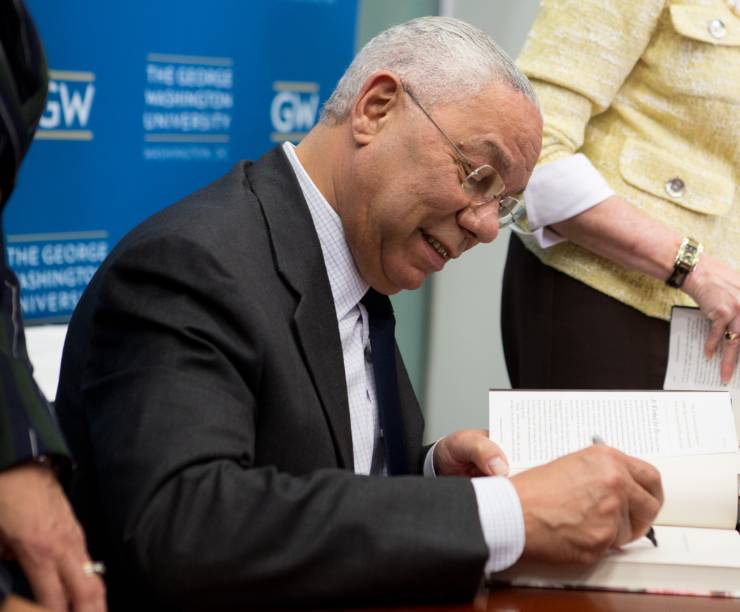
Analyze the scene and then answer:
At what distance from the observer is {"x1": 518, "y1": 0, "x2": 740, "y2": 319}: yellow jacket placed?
2064mm

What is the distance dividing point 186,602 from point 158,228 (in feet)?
1.60

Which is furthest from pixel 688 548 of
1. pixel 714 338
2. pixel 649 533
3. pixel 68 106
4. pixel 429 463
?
pixel 68 106

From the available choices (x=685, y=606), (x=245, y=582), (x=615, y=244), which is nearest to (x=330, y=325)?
(x=245, y=582)

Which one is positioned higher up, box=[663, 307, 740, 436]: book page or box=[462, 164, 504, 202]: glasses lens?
box=[462, 164, 504, 202]: glasses lens

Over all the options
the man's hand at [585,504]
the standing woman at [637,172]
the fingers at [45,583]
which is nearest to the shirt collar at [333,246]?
the man's hand at [585,504]

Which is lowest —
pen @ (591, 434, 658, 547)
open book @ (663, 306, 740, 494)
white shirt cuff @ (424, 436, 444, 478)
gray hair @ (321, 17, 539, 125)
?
white shirt cuff @ (424, 436, 444, 478)

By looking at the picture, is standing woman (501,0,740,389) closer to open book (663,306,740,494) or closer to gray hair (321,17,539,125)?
open book (663,306,740,494)

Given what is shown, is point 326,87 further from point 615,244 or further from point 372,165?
point 372,165

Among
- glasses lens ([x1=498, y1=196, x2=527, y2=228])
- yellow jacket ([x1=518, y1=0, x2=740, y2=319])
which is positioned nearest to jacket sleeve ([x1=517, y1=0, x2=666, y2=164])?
yellow jacket ([x1=518, y1=0, x2=740, y2=319])

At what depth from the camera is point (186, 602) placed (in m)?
1.18

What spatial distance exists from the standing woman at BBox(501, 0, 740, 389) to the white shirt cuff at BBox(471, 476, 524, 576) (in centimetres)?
94

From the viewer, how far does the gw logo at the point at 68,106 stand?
2611 millimetres

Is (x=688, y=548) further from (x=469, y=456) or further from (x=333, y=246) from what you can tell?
(x=333, y=246)

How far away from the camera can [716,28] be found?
2.05 m
